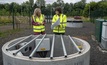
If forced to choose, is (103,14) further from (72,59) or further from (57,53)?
(72,59)

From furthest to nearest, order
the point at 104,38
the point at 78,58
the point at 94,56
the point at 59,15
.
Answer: the point at 104,38 < the point at 94,56 < the point at 59,15 < the point at 78,58

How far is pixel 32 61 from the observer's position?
2.64m

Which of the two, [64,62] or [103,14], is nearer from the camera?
[64,62]

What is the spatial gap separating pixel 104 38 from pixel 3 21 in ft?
64.2

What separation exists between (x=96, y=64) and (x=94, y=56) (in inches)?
39.7

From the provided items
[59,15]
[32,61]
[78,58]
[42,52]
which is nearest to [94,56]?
[59,15]

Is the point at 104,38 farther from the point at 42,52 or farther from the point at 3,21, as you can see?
the point at 3,21

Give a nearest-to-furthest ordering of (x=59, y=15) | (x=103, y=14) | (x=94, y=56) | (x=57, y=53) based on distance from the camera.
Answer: (x=57, y=53)
(x=59, y=15)
(x=94, y=56)
(x=103, y=14)

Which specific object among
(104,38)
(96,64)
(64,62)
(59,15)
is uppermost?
(59,15)

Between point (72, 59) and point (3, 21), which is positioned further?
point (3, 21)

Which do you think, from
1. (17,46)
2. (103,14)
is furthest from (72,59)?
(103,14)

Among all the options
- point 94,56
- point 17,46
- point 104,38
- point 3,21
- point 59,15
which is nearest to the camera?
point 17,46

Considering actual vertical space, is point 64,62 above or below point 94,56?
above

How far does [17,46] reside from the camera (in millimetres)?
4027
